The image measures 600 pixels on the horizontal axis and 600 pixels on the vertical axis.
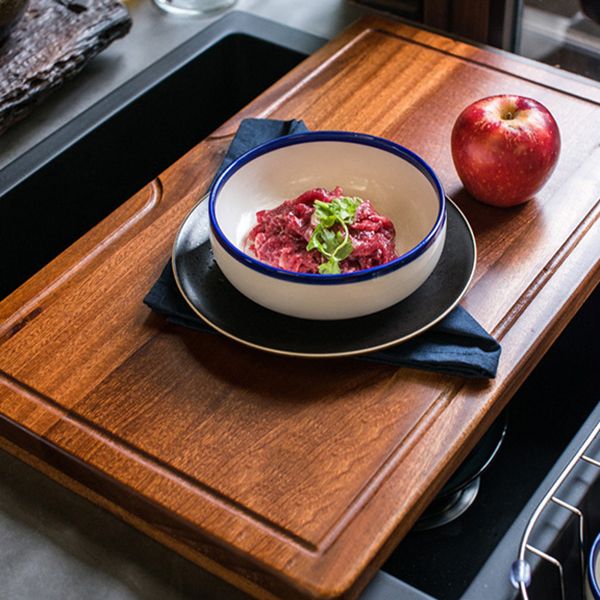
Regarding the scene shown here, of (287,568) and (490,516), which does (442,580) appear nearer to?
(490,516)

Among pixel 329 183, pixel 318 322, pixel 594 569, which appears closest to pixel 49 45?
pixel 329 183

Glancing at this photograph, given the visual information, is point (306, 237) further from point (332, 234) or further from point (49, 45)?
point (49, 45)

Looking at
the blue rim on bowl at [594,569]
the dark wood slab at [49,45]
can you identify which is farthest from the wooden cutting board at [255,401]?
the dark wood slab at [49,45]

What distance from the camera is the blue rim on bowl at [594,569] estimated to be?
80 centimetres

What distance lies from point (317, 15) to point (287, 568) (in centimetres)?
92

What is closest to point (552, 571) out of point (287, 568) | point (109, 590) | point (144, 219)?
point (287, 568)

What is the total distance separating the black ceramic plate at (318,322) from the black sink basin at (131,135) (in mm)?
294

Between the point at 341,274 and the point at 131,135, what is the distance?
546 millimetres

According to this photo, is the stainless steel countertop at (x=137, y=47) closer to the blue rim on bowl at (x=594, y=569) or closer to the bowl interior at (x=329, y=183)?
the bowl interior at (x=329, y=183)

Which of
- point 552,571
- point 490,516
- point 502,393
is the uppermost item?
point 502,393

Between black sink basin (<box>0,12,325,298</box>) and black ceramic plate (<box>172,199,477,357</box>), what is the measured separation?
0.97 ft

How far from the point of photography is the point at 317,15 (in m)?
1.39

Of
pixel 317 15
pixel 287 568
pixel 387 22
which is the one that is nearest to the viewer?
pixel 287 568

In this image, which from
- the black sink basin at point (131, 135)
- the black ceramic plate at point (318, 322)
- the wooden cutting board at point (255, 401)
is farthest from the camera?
the black sink basin at point (131, 135)
